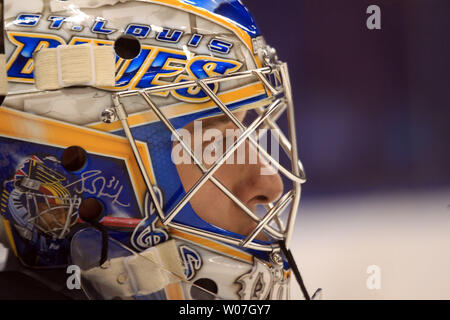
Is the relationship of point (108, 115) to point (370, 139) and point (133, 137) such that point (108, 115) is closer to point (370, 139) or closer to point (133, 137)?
point (133, 137)

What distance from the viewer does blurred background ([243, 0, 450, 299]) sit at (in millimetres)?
1176

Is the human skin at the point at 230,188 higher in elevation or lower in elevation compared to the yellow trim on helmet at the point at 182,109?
lower

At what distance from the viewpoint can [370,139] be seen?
124 cm

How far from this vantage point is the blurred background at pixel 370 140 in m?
1.18

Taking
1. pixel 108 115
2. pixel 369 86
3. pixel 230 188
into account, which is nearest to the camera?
pixel 108 115

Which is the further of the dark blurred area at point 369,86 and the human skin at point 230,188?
the dark blurred area at point 369,86

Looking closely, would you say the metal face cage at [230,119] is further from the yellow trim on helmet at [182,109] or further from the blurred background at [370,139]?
the blurred background at [370,139]

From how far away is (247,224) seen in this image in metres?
0.88

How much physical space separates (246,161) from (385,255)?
596mm

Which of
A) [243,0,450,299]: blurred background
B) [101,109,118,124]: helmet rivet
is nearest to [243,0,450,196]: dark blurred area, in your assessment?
[243,0,450,299]: blurred background

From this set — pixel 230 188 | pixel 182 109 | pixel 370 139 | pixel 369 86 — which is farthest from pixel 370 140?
pixel 182 109

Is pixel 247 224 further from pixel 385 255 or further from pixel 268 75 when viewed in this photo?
pixel 385 255

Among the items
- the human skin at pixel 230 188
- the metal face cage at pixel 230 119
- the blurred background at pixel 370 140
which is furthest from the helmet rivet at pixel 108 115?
the blurred background at pixel 370 140

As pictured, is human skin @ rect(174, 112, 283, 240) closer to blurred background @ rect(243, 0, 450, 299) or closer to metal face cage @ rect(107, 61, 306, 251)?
metal face cage @ rect(107, 61, 306, 251)
